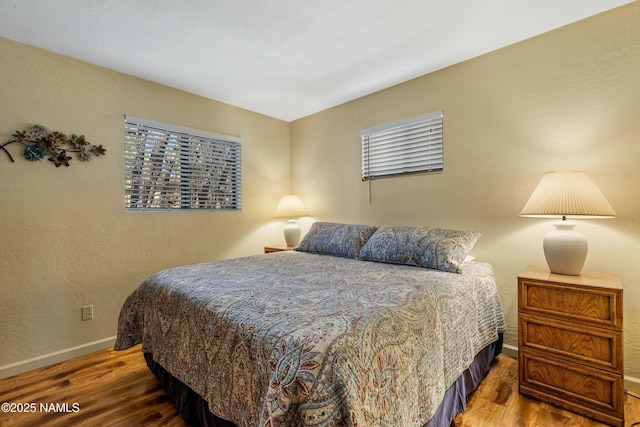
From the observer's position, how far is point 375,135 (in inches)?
122

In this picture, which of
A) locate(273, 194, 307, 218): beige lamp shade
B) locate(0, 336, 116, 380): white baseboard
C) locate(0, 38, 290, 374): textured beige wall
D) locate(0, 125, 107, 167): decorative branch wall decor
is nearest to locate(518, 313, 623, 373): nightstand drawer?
locate(273, 194, 307, 218): beige lamp shade

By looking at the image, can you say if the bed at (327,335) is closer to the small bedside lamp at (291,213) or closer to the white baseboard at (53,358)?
the white baseboard at (53,358)

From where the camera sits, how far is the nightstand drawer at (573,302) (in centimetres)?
150

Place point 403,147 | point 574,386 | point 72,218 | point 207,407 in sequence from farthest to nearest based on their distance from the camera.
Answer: point 403,147 < point 72,218 < point 574,386 < point 207,407

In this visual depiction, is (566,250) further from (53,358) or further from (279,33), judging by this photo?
(53,358)

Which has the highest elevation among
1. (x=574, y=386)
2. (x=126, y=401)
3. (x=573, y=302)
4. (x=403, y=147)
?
(x=403, y=147)

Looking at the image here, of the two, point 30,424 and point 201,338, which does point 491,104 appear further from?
point 30,424

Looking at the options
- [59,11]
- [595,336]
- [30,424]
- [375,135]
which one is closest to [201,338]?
[30,424]

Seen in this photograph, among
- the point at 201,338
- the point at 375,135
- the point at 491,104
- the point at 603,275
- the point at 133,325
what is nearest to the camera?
the point at 201,338

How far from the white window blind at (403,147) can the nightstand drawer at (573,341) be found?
55.7 inches

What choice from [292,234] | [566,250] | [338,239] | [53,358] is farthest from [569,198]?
[53,358]

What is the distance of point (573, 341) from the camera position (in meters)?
1.61

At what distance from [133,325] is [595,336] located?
272cm

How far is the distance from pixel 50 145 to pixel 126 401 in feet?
6.33
